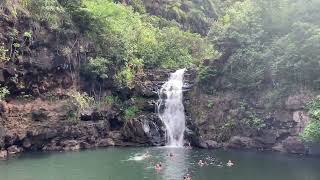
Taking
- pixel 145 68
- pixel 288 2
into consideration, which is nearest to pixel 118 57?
pixel 145 68

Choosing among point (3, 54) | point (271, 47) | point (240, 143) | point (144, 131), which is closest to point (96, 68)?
point (144, 131)

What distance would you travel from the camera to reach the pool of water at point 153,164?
3288 centimetres

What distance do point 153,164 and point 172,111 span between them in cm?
1528

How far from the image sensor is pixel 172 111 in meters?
52.3

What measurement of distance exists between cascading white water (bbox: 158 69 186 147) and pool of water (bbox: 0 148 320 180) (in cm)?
541

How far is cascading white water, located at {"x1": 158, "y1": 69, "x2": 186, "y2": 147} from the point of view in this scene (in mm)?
50906

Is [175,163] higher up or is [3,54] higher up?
[3,54]

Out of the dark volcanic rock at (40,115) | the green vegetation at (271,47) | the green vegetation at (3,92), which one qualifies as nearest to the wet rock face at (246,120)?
the green vegetation at (271,47)

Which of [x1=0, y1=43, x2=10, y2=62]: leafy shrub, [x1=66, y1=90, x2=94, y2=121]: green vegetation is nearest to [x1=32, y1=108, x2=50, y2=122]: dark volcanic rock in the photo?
[x1=66, y1=90, x2=94, y2=121]: green vegetation

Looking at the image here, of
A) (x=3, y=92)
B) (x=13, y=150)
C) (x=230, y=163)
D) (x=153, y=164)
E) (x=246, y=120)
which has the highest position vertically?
(x=3, y=92)

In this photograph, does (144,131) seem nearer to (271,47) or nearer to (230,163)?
(230,163)

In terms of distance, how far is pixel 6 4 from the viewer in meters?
46.0

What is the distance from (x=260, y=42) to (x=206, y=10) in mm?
40146

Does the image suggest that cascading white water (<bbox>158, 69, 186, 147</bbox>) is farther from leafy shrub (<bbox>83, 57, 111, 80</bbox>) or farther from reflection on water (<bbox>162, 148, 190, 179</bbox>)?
leafy shrub (<bbox>83, 57, 111, 80</bbox>)
